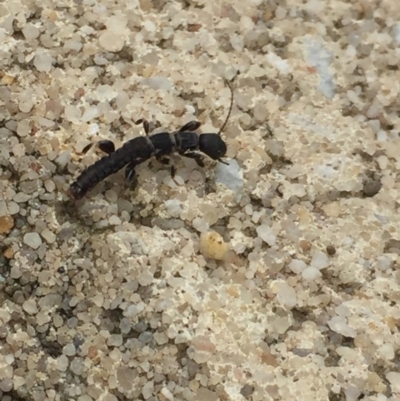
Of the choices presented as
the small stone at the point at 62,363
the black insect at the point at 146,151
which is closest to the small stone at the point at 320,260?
the black insect at the point at 146,151

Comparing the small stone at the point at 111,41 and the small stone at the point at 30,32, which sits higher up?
the small stone at the point at 30,32

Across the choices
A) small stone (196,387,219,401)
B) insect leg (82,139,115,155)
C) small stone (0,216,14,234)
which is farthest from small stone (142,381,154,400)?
insect leg (82,139,115,155)

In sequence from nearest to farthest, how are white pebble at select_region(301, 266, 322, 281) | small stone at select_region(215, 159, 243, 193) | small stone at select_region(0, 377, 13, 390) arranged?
small stone at select_region(0, 377, 13, 390) < white pebble at select_region(301, 266, 322, 281) < small stone at select_region(215, 159, 243, 193)

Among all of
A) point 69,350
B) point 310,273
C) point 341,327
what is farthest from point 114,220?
point 341,327

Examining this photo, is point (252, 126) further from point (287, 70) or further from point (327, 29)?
point (327, 29)

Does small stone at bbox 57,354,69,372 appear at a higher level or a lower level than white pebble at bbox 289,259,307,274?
lower

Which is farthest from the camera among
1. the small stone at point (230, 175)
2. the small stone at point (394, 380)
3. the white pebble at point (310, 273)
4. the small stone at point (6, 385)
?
the small stone at point (230, 175)

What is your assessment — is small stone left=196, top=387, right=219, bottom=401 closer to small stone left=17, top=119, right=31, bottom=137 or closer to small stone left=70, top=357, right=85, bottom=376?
small stone left=70, top=357, right=85, bottom=376

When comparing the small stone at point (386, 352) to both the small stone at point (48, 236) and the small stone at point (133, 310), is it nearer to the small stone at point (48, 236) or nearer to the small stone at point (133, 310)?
the small stone at point (133, 310)
